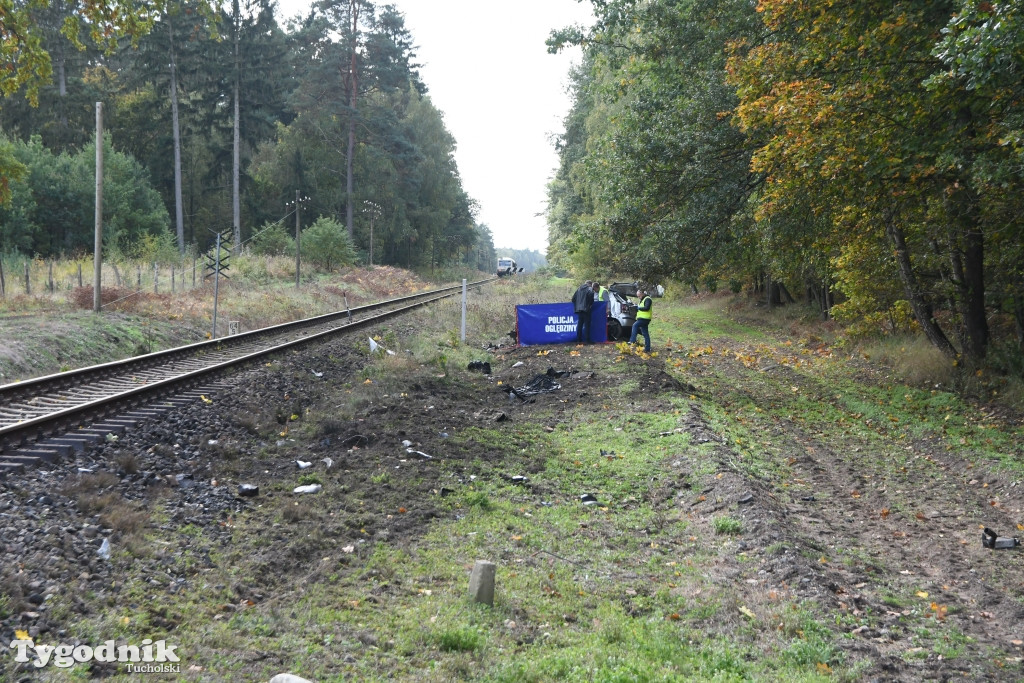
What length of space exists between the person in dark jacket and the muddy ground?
19.0 ft

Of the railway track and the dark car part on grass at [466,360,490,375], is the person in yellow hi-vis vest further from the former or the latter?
the railway track

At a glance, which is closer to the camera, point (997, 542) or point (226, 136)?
point (997, 542)

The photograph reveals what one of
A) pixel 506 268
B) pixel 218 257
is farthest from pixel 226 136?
pixel 218 257

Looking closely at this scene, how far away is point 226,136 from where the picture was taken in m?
58.3

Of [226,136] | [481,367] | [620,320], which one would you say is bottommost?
[481,367]

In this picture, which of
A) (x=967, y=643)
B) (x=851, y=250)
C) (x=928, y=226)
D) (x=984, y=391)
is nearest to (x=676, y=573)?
(x=967, y=643)

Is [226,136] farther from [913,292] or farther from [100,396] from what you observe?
[913,292]

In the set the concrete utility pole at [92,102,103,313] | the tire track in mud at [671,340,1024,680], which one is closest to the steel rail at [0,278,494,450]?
the concrete utility pole at [92,102,103,313]

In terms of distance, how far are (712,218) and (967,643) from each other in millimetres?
12067

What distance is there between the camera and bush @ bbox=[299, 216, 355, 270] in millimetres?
48062

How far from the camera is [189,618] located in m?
5.07

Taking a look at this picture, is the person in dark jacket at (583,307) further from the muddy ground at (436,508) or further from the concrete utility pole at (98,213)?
the concrete utility pole at (98,213)

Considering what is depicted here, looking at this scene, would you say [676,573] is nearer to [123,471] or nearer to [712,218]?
[123,471]

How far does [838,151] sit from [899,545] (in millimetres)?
6634
